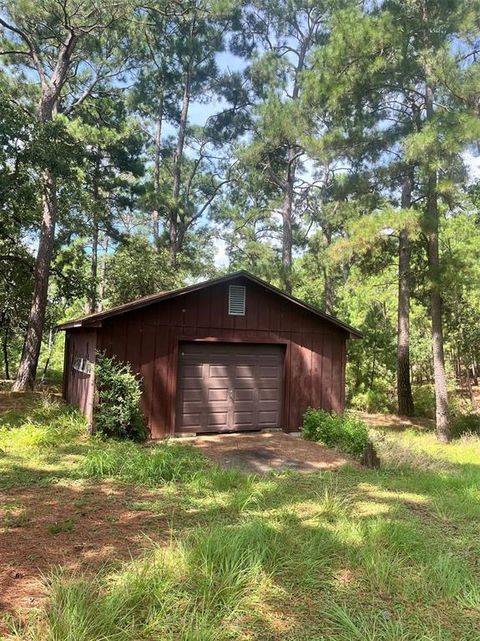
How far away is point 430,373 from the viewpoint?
70.0 feet

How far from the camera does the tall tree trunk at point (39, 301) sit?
45.9ft

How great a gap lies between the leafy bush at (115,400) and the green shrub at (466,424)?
10189mm

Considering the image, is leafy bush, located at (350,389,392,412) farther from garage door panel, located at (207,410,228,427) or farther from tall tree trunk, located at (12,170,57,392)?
tall tree trunk, located at (12,170,57,392)

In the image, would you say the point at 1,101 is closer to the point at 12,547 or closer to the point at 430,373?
the point at 12,547

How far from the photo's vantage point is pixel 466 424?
48.2 ft

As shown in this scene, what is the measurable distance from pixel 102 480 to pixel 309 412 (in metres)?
A: 6.00

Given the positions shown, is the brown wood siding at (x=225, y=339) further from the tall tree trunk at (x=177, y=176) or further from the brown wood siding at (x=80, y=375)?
the tall tree trunk at (x=177, y=176)

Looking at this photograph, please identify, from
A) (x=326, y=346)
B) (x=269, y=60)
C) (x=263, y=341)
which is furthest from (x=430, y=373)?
(x=269, y=60)

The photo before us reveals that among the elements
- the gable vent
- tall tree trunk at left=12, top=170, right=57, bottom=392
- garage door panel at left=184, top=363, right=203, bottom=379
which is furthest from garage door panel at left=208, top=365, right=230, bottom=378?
tall tree trunk at left=12, top=170, right=57, bottom=392

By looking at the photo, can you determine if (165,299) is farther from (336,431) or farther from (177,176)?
(177,176)

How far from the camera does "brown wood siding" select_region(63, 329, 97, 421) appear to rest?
9.38 metres

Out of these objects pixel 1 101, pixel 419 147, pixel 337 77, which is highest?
pixel 337 77

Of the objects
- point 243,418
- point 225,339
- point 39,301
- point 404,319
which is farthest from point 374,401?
point 39,301

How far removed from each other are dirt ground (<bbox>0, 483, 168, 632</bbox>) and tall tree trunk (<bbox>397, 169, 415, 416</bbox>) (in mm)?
11669
